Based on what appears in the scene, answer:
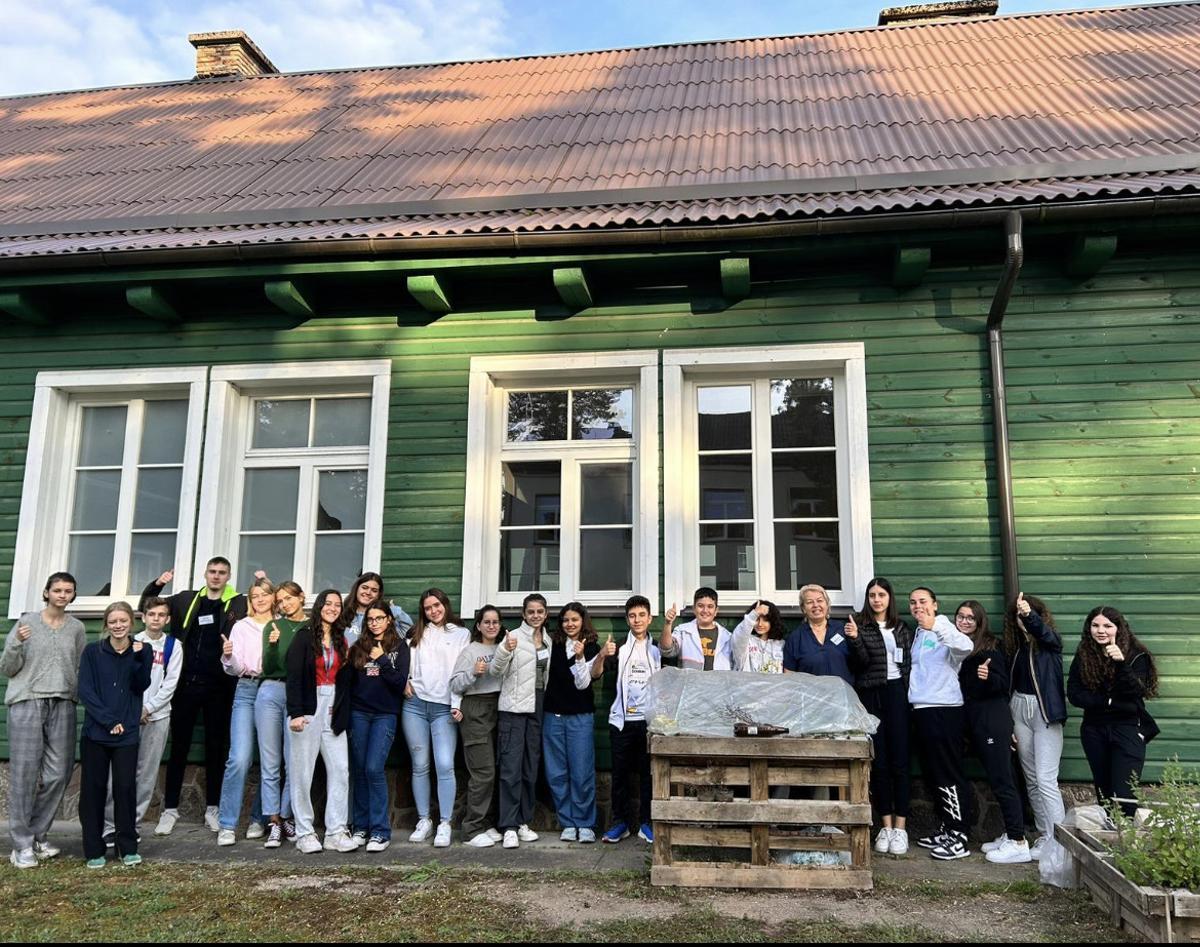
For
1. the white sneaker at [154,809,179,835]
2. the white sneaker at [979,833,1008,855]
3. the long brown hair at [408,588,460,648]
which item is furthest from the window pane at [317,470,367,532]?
the white sneaker at [979,833,1008,855]

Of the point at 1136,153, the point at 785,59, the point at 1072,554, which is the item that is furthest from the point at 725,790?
the point at 785,59

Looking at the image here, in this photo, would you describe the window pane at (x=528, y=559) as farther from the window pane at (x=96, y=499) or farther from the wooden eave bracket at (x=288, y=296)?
the window pane at (x=96, y=499)

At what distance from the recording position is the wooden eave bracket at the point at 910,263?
6340 millimetres

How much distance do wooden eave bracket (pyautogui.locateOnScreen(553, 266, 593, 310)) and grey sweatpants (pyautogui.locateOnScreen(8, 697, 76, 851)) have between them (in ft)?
13.9

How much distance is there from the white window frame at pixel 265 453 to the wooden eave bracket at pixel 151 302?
0.57 meters

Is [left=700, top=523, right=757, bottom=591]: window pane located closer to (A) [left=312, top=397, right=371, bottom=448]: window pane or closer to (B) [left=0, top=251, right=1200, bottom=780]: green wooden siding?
(B) [left=0, top=251, right=1200, bottom=780]: green wooden siding

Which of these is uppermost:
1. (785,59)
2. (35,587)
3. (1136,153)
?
(785,59)

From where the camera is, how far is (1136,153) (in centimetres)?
666

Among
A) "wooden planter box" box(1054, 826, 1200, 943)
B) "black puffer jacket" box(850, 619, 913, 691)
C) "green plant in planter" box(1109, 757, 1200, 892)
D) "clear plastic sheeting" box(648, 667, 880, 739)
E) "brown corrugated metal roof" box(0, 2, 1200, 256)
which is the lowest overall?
"wooden planter box" box(1054, 826, 1200, 943)

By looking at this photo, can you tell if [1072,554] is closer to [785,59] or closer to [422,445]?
A: [422,445]

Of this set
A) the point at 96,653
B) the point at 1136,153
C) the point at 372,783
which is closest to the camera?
the point at 96,653

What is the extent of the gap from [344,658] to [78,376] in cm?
354

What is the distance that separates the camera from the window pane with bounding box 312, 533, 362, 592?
7.09 meters

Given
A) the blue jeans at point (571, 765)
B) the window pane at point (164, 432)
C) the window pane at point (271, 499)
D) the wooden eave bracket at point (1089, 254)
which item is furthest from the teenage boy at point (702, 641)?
the window pane at point (164, 432)
